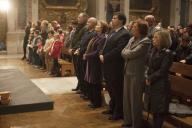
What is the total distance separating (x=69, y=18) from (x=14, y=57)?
3.79 metres

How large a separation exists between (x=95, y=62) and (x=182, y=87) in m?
1.76

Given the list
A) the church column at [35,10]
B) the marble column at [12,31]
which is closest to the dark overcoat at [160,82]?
the marble column at [12,31]

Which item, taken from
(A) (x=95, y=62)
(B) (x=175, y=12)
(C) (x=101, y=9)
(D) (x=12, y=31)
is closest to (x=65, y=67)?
(A) (x=95, y=62)

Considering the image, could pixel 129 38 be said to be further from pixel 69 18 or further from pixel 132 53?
pixel 69 18

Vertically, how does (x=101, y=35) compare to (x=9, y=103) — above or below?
above

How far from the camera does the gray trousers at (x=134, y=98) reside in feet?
17.0

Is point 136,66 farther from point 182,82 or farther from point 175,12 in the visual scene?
point 175,12

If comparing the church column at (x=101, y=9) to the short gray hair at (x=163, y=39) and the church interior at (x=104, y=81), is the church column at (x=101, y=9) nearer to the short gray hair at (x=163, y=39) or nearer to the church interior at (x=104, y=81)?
the church interior at (x=104, y=81)

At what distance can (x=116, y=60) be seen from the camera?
228 inches

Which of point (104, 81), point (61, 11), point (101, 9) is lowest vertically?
point (104, 81)

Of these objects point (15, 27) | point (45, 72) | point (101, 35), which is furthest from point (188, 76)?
point (15, 27)

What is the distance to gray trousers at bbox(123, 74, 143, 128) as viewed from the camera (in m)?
5.19

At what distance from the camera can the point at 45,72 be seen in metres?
10.8

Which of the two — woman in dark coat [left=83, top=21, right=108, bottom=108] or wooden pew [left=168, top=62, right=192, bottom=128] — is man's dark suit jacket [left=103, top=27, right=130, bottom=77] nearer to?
woman in dark coat [left=83, top=21, right=108, bottom=108]
